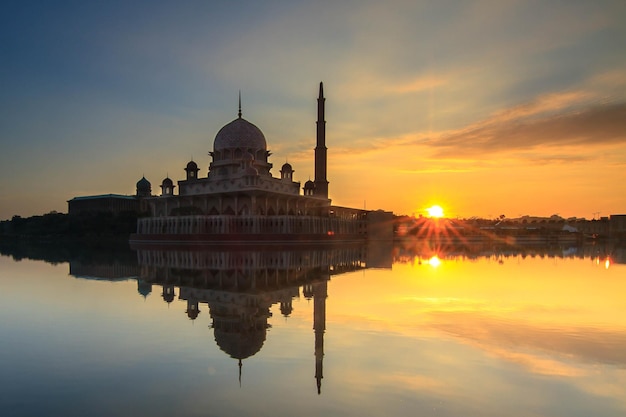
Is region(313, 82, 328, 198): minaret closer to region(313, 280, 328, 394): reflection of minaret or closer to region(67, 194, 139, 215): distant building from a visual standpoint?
region(67, 194, 139, 215): distant building

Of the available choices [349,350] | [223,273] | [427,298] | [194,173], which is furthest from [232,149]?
[349,350]

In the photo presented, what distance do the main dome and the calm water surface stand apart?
4553 cm

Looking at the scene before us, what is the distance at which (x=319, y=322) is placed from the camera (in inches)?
377

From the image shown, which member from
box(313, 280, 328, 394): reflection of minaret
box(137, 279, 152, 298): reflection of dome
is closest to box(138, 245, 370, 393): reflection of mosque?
box(313, 280, 328, 394): reflection of minaret

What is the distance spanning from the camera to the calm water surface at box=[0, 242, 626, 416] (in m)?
5.37

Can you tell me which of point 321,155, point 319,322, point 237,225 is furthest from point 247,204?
point 319,322

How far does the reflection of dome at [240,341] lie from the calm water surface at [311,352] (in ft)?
0.11

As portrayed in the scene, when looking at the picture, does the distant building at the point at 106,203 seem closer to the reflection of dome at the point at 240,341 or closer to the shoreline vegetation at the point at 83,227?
the shoreline vegetation at the point at 83,227

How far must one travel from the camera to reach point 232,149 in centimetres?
5850

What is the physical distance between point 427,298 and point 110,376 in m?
9.00

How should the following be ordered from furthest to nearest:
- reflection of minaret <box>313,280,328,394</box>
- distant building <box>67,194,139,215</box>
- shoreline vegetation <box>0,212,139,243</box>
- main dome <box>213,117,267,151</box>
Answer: distant building <box>67,194,139,215</box>
shoreline vegetation <box>0,212,139,243</box>
main dome <box>213,117,267,151</box>
reflection of minaret <box>313,280,328,394</box>

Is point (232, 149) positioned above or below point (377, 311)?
above

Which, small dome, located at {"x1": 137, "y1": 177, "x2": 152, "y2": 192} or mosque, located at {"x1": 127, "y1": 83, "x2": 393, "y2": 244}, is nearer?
mosque, located at {"x1": 127, "y1": 83, "x2": 393, "y2": 244}

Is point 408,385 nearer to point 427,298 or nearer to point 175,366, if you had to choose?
point 175,366
